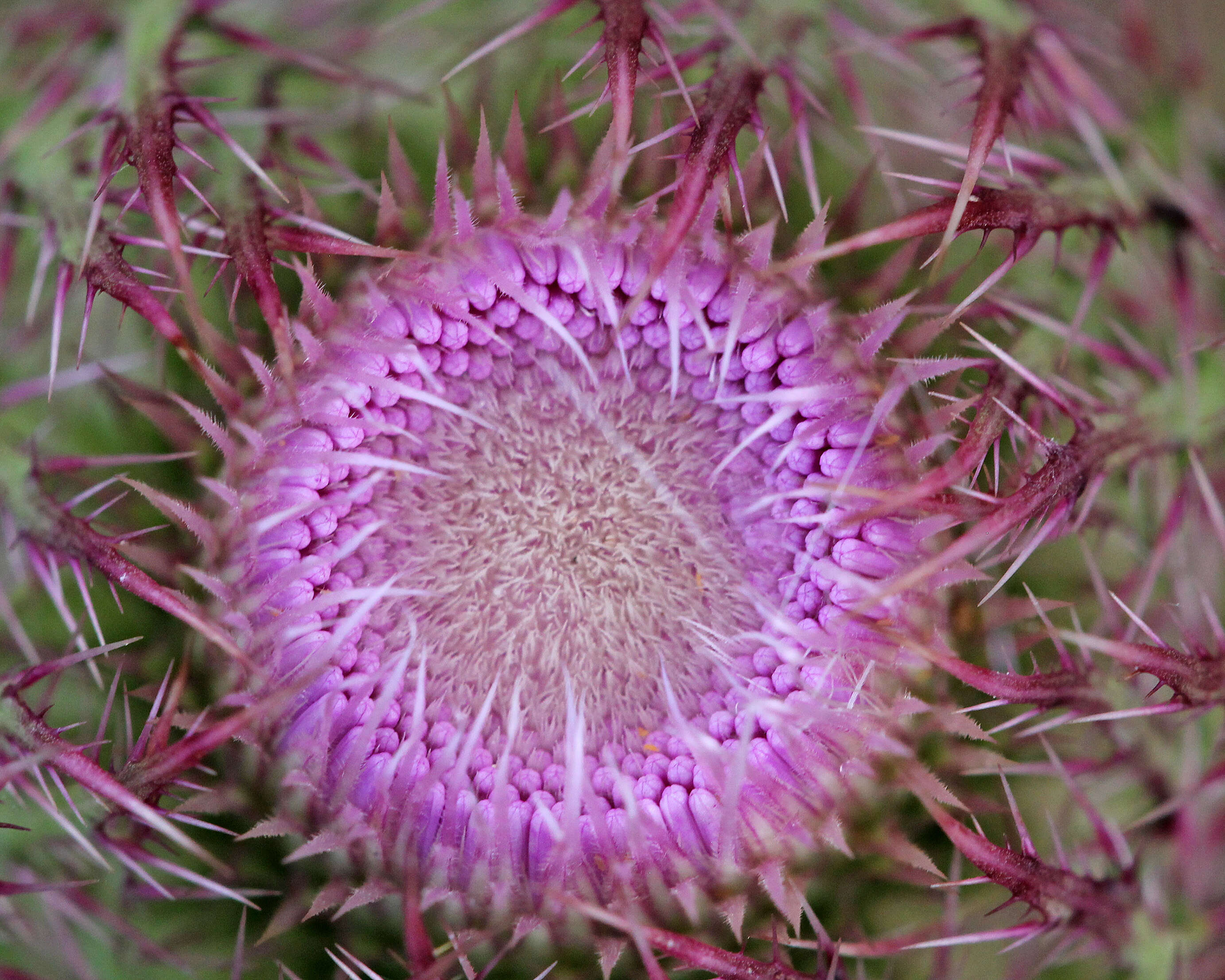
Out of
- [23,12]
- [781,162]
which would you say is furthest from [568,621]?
[23,12]

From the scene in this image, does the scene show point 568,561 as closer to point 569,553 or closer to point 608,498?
point 569,553

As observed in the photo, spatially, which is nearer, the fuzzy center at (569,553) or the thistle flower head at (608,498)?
the thistle flower head at (608,498)

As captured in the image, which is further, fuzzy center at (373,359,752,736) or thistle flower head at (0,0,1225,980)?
fuzzy center at (373,359,752,736)

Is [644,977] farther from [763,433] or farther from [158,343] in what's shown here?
[158,343]

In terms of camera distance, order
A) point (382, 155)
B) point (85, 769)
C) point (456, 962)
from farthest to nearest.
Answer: point (382, 155) → point (456, 962) → point (85, 769)

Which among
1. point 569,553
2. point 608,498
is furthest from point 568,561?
point 608,498
